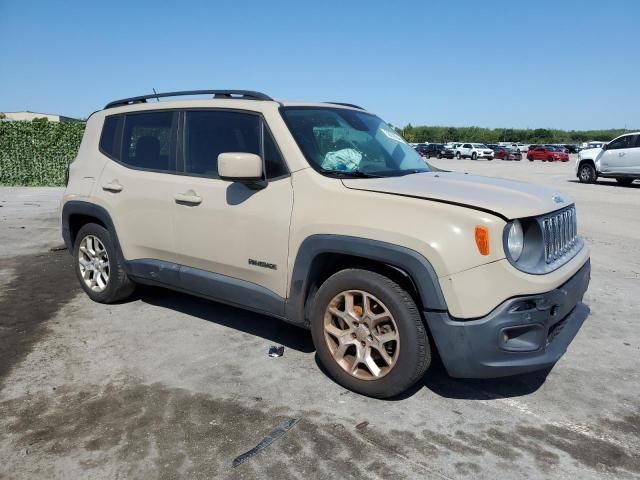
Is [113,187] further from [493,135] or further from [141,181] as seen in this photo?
[493,135]

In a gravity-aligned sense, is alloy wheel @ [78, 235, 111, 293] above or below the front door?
below

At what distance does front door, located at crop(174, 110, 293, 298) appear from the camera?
12.3 feet

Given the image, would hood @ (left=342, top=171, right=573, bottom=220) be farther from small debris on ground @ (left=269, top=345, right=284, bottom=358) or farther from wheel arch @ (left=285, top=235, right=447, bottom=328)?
small debris on ground @ (left=269, top=345, right=284, bottom=358)

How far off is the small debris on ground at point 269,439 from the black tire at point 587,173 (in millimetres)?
19960

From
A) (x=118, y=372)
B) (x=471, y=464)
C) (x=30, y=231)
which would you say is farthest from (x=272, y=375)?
(x=30, y=231)

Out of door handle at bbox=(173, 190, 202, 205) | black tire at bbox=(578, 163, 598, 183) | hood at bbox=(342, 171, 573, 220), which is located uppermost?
hood at bbox=(342, 171, 573, 220)

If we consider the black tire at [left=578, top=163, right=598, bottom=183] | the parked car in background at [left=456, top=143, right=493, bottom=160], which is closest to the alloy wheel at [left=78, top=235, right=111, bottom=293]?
the black tire at [left=578, top=163, right=598, bottom=183]

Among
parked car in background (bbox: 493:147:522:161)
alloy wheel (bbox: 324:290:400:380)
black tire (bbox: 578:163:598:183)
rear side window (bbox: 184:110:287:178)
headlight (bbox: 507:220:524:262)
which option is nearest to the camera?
headlight (bbox: 507:220:524:262)

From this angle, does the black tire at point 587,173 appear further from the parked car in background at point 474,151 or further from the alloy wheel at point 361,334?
the parked car in background at point 474,151

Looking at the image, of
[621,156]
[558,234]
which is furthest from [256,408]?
[621,156]

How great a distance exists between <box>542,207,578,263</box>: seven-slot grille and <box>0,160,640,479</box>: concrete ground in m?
0.89

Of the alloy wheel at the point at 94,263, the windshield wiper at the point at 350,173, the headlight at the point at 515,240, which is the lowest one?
the alloy wheel at the point at 94,263

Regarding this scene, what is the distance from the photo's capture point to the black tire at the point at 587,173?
2014 cm

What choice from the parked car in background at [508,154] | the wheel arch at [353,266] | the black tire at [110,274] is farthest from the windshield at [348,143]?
the parked car in background at [508,154]
